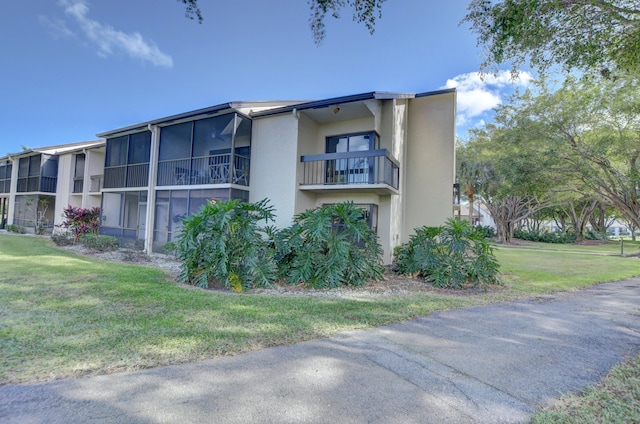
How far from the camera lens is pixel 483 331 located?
5.07 m

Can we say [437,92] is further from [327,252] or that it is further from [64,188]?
[64,188]

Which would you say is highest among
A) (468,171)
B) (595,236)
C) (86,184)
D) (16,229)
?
(468,171)

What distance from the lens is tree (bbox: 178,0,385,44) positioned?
582cm

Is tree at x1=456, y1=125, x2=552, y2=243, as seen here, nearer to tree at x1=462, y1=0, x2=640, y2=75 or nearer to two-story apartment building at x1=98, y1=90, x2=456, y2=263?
two-story apartment building at x1=98, y1=90, x2=456, y2=263

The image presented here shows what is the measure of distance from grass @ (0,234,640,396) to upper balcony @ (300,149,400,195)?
442 cm

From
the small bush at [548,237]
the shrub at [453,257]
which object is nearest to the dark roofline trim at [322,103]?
the shrub at [453,257]

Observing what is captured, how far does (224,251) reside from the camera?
7.75m

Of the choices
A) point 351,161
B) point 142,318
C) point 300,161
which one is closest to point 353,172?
point 351,161

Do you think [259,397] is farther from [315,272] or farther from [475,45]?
[475,45]

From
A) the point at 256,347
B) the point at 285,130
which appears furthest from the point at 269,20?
the point at 256,347

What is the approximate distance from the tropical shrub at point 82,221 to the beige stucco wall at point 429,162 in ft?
52.2

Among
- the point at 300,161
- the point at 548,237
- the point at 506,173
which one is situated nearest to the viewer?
the point at 300,161

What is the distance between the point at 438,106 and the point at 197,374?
13042 mm

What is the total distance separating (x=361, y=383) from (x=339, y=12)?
6.16 meters
